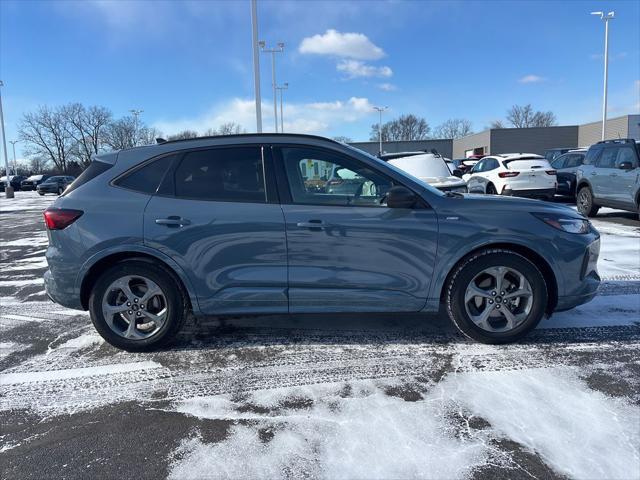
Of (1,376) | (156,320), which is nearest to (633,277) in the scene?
(156,320)

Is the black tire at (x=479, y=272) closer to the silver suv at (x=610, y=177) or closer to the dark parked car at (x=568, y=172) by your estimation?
the silver suv at (x=610, y=177)

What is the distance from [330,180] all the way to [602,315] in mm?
3086

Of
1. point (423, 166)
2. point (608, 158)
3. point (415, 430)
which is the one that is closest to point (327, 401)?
point (415, 430)

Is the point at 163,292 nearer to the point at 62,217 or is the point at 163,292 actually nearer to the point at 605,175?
the point at 62,217

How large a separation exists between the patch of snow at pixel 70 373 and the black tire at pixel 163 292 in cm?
19

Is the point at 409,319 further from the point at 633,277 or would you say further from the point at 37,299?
the point at 37,299

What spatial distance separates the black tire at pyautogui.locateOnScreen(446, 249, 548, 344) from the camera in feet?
12.2

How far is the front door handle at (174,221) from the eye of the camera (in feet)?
12.0

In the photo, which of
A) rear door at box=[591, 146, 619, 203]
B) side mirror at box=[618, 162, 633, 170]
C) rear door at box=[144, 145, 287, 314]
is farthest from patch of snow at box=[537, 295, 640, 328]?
rear door at box=[591, 146, 619, 203]

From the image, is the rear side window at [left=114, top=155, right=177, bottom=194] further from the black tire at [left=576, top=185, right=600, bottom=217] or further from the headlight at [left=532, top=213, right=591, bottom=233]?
the black tire at [left=576, top=185, right=600, bottom=217]

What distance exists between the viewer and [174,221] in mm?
3658

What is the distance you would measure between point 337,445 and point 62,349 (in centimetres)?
282

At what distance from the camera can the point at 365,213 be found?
3.66 metres

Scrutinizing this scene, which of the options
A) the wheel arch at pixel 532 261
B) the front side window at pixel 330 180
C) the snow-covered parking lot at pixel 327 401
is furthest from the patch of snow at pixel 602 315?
the front side window at pixel 330 180
